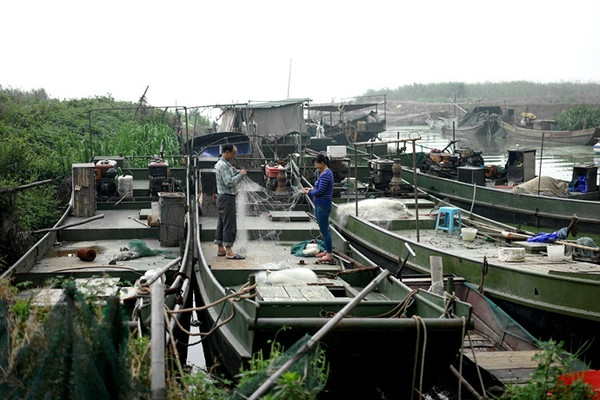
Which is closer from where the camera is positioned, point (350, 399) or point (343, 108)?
point (350, 399)

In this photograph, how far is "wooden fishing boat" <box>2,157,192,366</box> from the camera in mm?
8828

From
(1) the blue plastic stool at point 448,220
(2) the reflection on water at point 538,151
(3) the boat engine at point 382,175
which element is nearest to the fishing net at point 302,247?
(1) the blue plastic stool at point 448,220

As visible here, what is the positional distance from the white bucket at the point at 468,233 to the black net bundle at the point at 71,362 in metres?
8.23

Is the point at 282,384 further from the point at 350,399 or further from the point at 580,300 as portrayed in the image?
the point at 580,300

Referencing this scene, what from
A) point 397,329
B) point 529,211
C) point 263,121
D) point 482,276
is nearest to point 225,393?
point 397,329

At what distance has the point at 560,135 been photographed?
4050cm

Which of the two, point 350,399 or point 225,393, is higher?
point 225,393

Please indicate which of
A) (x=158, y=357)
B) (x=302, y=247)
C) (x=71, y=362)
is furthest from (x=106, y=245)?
(x=71, y=362)

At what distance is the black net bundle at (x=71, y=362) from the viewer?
4672 mm

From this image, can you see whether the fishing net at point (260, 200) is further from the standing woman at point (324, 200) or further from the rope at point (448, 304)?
the rope at point (448, 304)

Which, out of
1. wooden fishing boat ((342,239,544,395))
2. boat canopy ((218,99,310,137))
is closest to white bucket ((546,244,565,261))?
wooden fishing boat ((342,239,544,395))

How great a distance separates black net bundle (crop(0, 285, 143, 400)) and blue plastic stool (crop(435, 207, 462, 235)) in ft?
28.8

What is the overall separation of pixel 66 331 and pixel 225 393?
130 cm

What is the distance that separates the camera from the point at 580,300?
369 inches
